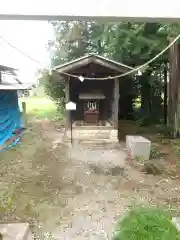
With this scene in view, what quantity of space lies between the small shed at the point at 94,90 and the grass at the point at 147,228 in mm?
7676

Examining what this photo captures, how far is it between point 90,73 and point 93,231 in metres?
9.16

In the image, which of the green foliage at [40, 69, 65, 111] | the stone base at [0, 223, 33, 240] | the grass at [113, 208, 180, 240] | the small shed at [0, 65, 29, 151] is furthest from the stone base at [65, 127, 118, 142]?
the grass at [113, 208, 180, 240]

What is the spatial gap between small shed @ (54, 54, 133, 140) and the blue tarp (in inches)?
120

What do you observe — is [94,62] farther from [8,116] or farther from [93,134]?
[8,116]

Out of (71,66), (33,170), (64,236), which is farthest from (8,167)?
(71,66)

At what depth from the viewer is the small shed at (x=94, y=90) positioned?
39.8 feet

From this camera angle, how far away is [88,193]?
22.1 feet

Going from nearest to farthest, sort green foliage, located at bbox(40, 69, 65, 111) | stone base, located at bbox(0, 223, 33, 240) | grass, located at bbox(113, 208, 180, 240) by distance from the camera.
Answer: grass, located at bbox(113, 208, 180, 240), stone base, located at bbox(0, 223, 33, 240), green foliage, located at bbox(40, 69, 65, 111)

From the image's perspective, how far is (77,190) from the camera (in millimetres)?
6941

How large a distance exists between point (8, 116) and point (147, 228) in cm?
1188

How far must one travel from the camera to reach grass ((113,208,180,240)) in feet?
8.02

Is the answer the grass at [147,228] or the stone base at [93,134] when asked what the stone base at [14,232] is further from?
the stone base at [93,134]

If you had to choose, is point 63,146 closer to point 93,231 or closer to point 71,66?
point 71,66

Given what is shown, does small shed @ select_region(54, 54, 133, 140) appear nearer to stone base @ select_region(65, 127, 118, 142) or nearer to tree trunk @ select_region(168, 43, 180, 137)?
stone base @ select_region(65, 127, 118, 142)
